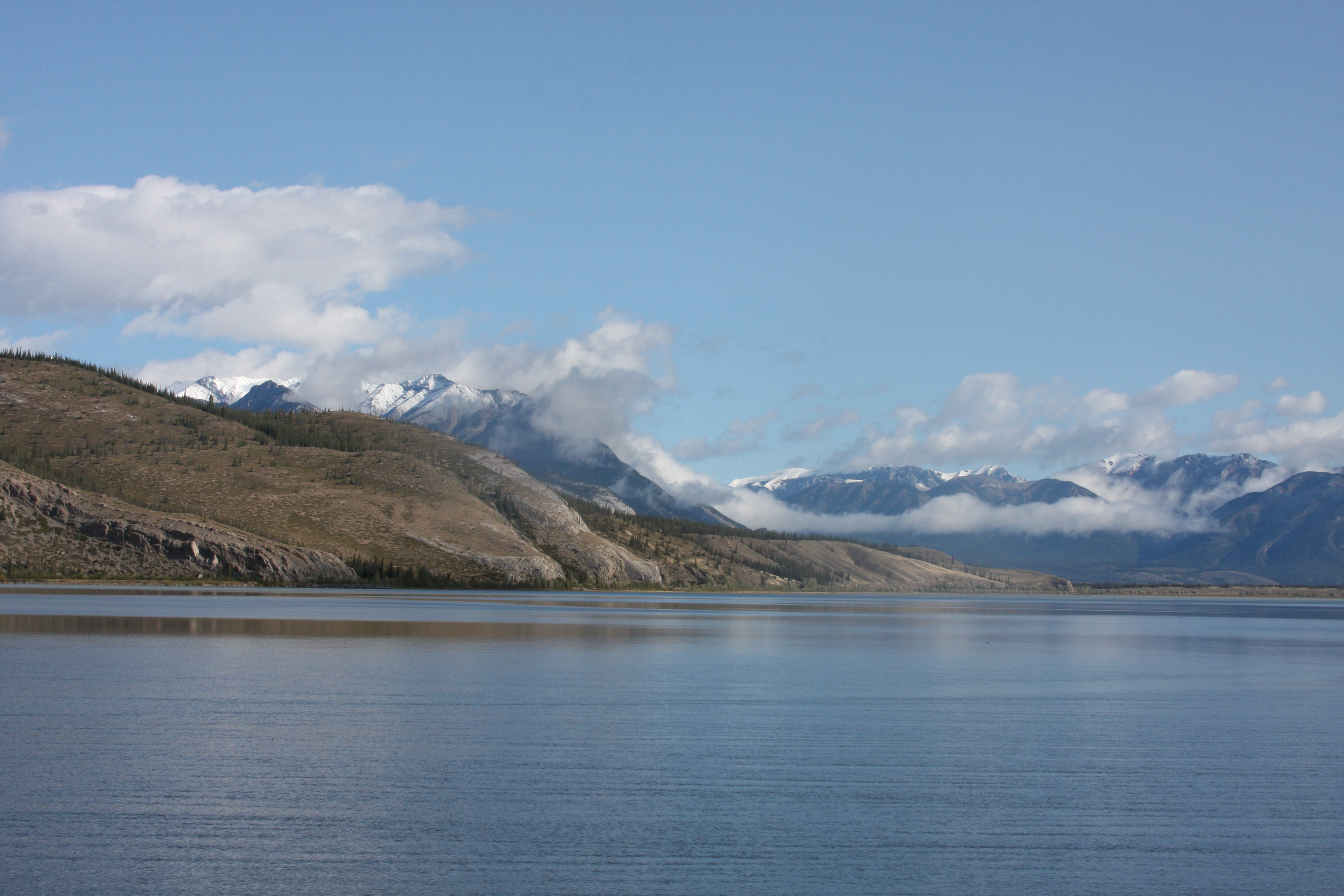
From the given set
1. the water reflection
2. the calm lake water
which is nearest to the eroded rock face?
the water reflection

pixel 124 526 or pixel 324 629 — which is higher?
pixel 124 526

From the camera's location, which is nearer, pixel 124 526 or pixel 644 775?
pixel 644 775

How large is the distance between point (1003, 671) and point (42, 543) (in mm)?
180534

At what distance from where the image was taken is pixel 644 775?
26391 millimetres

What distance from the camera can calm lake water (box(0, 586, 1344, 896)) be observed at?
747 inches

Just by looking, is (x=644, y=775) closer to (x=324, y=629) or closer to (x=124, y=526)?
(x=324, y=629)

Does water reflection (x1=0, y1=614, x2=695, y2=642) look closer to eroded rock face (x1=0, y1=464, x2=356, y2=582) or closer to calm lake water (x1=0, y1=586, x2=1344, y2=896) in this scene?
calm lake water (x1=0, y1=586, x2=1344, y2=896)

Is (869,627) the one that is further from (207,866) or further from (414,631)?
(207,866)

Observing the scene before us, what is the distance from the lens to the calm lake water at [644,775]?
19.0m

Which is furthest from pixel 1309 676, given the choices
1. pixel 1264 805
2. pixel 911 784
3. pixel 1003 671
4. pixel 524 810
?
pixel 524 810

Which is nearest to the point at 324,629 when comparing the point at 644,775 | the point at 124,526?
the point at 644,775

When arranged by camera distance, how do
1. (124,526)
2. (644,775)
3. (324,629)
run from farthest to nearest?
(124,526) < (324,629) < (644,775)

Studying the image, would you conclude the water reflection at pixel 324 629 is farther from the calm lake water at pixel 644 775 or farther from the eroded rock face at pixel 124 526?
the eroded rock face at pixel 124 526

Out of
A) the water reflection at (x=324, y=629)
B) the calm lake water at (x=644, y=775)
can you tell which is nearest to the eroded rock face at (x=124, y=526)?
the water reflection at (x=324, y=629)
